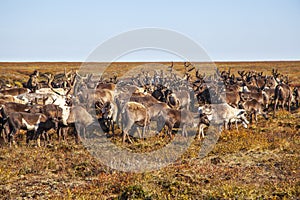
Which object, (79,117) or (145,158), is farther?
(79,117)

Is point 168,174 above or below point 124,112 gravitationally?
below

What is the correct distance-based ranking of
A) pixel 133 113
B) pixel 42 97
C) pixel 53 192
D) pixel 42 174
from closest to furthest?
pixel 53 192 → pixel 42 174 → pixel 133 113 → pixel 42 97

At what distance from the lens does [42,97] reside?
16.2 meters

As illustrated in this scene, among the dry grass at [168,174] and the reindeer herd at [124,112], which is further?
the reindeer herd at [124,112]

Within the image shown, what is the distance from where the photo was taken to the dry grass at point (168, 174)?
25.2ft

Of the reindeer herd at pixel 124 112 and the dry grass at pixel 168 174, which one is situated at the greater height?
the reindeer herd at pixel 124 112

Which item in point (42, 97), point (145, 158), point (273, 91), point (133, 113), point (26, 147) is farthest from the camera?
point (273, 91)

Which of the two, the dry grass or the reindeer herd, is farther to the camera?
the reindeer herd

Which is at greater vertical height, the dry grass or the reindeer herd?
the reindeer herd

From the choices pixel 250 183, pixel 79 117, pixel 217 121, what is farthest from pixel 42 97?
pixel 250 183

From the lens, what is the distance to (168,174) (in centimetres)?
899

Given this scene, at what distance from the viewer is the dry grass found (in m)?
7.68

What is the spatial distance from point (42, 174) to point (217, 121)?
268 inches

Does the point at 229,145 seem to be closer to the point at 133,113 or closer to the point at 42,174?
the point at 133,113
